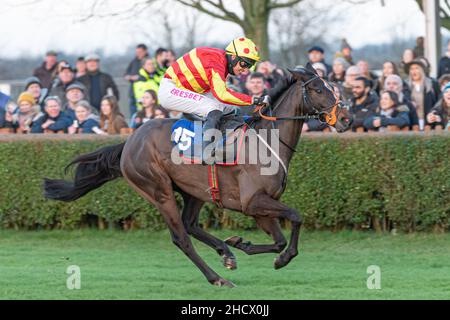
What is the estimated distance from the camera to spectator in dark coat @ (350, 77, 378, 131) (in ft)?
35.9

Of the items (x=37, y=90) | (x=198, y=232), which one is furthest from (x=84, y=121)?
(x=198, y=232)

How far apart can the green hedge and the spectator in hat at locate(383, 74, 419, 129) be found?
31.5 inches

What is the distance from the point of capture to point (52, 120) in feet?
39.4

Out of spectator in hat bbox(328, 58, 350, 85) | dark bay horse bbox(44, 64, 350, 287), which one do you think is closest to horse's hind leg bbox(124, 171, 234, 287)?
dark bay horse bbox(44, 64, 350, 287)

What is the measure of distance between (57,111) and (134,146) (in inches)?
163

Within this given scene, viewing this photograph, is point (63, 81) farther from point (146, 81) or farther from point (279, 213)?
point (279, 213)

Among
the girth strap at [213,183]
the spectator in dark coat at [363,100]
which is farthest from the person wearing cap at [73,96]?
the girth strap at [213,183]

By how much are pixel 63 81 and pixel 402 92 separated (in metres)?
4.69

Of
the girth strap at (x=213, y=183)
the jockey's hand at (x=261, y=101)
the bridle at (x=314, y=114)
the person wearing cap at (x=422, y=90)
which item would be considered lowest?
the girth strap at (x=213, y=183)

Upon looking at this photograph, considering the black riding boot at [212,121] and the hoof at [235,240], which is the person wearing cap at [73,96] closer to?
the black riding boot at [212,121]

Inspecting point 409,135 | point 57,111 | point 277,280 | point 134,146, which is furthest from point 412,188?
point 57,111

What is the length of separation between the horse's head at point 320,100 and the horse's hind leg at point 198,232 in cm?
127

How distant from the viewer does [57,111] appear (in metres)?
12.0

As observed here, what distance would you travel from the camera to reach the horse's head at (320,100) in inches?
297
